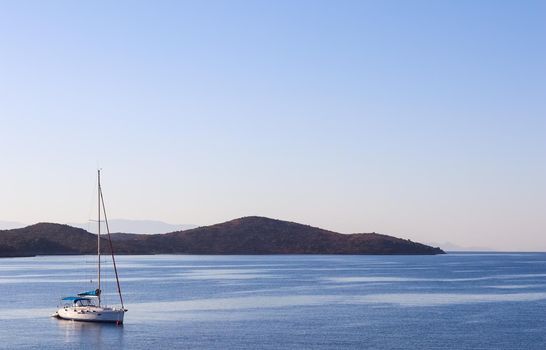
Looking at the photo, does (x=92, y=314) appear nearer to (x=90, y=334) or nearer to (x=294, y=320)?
(x=90, y=334)

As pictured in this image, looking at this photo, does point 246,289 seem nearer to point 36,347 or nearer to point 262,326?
point 262,326

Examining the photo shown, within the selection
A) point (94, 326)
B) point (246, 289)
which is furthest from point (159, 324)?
point (246, 289)

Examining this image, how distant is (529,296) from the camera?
12581 centimetres

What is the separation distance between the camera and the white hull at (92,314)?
86.1 meters

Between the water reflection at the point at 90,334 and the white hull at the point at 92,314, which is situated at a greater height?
the white hull at the point at 92,314

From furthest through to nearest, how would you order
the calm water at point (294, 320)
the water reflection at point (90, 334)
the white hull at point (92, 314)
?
the white hull at point (92, 314) → the water reflection at point (90, 334) → the calm water at point (294, 320)

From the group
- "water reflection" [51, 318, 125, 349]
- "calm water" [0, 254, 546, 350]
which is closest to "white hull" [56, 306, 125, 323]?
"water reflection" [51, 318, 125, 349]

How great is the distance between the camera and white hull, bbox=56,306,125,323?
86.1m

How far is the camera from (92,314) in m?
87.9

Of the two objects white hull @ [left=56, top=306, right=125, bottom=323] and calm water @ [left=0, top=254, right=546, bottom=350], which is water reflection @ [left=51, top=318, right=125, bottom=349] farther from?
white hull @ [left=56, top=306, right=125, bottom=323]

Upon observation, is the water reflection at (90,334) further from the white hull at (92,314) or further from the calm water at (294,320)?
the white hull at (92,314)

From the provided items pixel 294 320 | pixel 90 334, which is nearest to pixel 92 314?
pixel 90 334

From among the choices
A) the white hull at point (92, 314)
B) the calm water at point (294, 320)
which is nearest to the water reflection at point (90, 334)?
the calm water at point (294, 320)

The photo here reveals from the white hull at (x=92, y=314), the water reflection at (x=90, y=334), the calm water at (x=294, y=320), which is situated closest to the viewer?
the calm water at (x=294, y=320)
